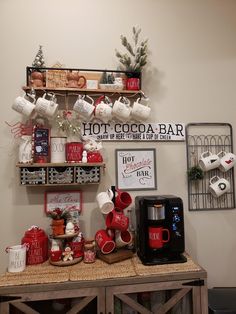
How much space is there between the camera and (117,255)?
142cm

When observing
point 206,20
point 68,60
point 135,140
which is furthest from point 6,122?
point 206,20

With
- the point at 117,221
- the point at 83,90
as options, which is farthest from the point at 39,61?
the point at 117,221

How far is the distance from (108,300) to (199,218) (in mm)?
855

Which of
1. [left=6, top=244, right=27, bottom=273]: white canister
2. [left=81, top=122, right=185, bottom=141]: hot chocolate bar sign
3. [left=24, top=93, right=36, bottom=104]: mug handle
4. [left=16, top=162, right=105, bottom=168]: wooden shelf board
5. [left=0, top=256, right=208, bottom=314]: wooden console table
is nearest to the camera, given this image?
[left=0, top=256, right=208, bottom=314]: wooden console table

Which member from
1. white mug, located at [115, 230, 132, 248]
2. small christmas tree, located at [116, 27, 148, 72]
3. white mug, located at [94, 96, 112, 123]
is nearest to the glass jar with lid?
white mug, located at [115, 230, 132, 248]

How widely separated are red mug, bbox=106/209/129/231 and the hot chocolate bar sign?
0.51 m

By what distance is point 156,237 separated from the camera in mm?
1384

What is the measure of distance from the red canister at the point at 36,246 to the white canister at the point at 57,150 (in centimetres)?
44

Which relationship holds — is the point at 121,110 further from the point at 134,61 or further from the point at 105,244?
the point at 105,244

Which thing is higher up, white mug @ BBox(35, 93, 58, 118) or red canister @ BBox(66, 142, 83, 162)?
white mug @ BBox(35, 93, 58, 118)

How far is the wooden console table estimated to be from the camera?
1.19 metres

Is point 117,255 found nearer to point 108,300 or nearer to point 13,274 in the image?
point 108,300

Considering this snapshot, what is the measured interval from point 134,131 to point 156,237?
71 centimetres

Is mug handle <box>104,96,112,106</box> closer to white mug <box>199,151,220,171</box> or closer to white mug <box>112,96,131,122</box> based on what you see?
white mug <box>112,96,131,122</box>
